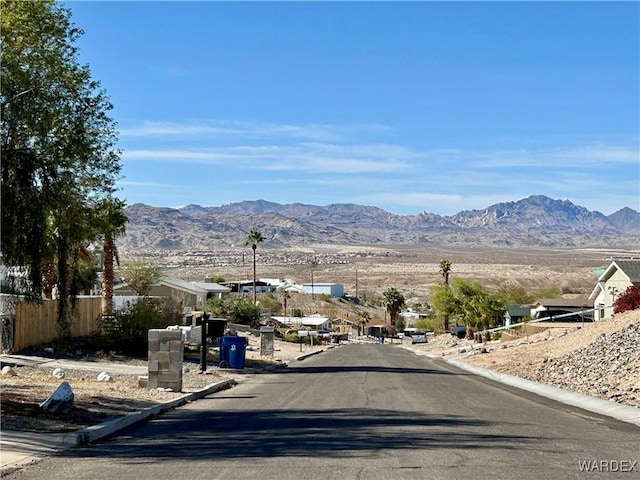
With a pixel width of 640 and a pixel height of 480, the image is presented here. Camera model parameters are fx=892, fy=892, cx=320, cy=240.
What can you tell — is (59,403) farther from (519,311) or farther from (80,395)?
(519,311)

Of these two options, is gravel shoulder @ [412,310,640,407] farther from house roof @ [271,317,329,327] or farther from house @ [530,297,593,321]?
house roof @ [271,317,329,327]

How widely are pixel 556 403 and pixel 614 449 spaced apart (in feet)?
32.4

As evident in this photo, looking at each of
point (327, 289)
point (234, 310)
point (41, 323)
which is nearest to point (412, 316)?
point (327, 289)

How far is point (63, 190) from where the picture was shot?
57.6ft

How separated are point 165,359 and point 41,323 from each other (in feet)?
44.9

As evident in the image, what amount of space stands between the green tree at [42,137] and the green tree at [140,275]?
56841mm

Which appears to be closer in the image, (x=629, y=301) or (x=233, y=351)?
(x=233, y=351)

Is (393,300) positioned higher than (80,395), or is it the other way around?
(80,395)

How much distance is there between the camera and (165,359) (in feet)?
74.3

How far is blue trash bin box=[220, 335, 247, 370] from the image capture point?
114ft

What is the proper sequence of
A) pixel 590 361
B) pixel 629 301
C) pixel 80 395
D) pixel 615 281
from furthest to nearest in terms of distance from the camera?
pixel 615 281, pixel 629 301, pixel 590 361, pixel 80 395

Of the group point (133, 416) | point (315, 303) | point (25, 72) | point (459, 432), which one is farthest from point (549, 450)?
point (315, 303)

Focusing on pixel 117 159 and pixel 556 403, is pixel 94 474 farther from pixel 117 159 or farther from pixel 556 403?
pixel 556 403

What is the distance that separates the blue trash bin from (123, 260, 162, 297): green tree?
40.4 meters
